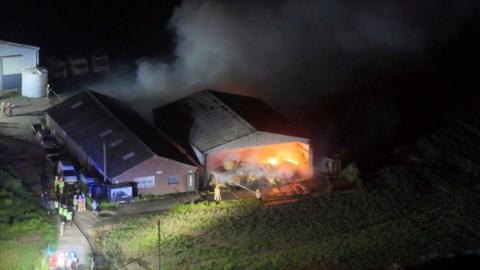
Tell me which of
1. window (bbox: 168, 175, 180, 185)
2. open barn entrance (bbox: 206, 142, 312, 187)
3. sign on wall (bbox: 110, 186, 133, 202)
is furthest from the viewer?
open barn entrance (bbox: 206, 142, 312, 187)

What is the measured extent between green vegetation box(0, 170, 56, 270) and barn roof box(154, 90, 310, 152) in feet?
21.1

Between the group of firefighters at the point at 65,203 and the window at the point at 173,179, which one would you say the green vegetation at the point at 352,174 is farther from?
the group of firefighters at the point at 65,203

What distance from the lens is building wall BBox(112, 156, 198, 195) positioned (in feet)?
102

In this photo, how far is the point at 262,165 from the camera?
110ft

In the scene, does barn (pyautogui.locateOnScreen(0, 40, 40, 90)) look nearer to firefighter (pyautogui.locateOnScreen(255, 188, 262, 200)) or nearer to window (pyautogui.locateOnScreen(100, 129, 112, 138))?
window (pyautogui.locateOnScreen(100, 129, 112, 138))

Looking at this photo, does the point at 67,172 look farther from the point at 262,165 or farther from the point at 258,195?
the point at 262,165

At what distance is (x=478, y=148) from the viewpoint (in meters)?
35.6

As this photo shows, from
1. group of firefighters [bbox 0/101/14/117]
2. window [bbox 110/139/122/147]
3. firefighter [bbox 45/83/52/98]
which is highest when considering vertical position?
firefighter [bbox 45/83/52/98]

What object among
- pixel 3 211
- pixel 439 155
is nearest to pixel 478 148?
pixel 439 155

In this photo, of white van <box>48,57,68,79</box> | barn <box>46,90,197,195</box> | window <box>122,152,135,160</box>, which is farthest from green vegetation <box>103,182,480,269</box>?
white van <box>48,57,68,79</box>

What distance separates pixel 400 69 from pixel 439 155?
13379 millimetres

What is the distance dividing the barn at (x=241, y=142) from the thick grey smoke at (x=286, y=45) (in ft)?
23.1

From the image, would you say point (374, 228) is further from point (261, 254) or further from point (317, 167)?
point (317, 167)

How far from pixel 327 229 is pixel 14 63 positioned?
19.9 meters
